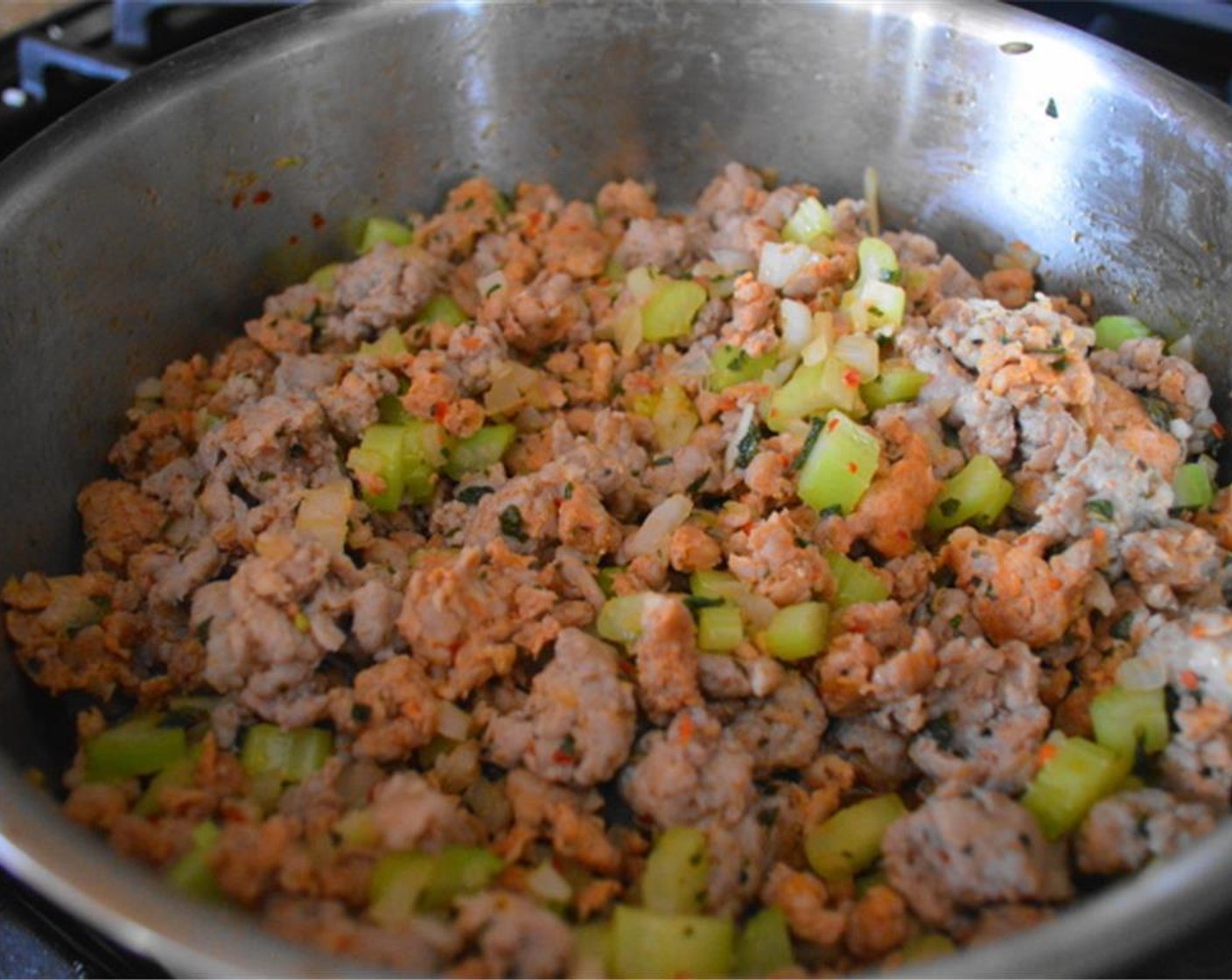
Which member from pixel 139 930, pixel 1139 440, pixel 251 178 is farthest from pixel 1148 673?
pixel 251 178

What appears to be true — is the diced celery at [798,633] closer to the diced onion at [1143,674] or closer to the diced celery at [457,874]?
the diced onion at [1143,674]

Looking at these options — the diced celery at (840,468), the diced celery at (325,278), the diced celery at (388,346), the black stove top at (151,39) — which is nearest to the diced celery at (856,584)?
the diced celery at (840,468)

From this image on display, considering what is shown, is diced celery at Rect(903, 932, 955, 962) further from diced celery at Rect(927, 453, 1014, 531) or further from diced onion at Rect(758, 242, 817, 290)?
diced onion at Rect(758, 242, 817, 290)

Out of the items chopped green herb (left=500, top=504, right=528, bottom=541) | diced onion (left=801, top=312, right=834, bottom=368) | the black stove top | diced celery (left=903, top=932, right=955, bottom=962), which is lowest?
diced celery (left=903, top=932, right=955, bottom=962)

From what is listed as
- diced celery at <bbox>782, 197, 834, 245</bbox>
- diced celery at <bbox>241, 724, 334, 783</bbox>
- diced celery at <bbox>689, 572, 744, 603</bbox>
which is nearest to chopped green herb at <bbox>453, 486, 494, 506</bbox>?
diced celery at <bbox>689, 572, 744, 603</bbox>

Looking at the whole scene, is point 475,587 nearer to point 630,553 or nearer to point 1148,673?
point 630,553
